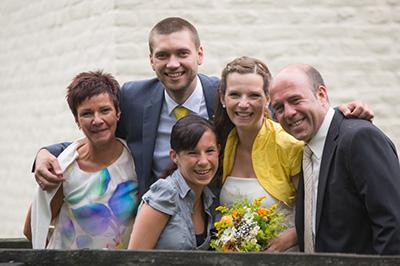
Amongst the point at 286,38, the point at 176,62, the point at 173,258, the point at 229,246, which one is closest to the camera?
the point at 173,258

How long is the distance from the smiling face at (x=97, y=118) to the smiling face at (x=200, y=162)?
572mm

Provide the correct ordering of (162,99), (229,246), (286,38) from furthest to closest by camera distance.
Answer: (286,38)
(162,99)
(229,246)

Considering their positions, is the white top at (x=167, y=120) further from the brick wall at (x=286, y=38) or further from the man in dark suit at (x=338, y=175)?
the brick wall at (x=286, y=38)

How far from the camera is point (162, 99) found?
Answer: 14.9ft

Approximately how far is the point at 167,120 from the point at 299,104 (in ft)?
4.02

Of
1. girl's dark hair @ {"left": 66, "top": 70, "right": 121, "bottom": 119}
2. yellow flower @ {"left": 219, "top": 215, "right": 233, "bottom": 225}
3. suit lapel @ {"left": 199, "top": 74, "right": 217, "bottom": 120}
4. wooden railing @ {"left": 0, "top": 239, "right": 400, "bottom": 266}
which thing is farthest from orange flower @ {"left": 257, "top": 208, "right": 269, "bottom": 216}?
girl's dark hair @ {"left": 66, "top": 70, "right": 121, "bottom": 119}

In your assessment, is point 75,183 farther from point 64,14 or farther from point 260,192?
point 64,14

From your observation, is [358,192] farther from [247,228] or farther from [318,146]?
[247,228]

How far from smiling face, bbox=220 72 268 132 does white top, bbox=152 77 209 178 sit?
507 mm

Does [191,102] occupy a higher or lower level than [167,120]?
higher

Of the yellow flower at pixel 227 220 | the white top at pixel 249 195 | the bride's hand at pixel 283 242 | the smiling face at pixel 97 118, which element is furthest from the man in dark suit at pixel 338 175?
the smiling face at pixel 97 118

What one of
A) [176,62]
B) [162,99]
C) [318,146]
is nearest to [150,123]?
[162,99]

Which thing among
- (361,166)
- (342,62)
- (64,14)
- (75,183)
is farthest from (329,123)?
(64,14)

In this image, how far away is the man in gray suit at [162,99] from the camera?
4.37 metres
